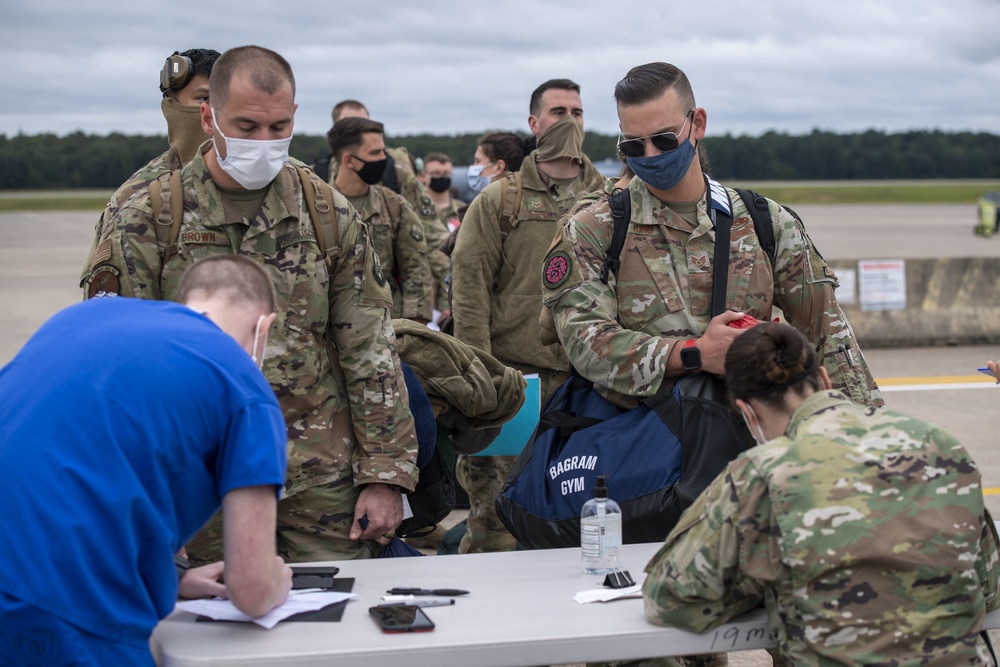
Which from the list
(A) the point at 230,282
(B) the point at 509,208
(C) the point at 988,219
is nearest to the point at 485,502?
(B) the point at 509,208

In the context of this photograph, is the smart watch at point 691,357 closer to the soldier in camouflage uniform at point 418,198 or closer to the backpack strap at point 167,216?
the backpack strap at point 167,216

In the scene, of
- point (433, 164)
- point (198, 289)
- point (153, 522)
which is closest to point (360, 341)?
point (198, 289)

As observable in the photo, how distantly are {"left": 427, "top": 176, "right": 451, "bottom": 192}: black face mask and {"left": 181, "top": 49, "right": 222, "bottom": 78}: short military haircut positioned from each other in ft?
24.1

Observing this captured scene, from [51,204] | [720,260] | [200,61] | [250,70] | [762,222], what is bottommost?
[51,204]

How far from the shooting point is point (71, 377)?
→ 221 centimetres

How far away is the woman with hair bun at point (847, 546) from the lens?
248 centimetres

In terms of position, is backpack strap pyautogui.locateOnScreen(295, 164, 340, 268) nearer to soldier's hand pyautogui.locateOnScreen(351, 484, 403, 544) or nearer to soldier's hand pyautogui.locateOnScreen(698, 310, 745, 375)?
soldier's hand pyautogui.locateOnScreen(351, 484, 403, 544)

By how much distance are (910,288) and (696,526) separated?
10082 mm

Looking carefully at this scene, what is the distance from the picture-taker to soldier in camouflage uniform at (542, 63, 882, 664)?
356 centimetres

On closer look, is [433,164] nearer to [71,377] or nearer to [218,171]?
[218,171]

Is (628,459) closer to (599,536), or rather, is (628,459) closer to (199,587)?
(599,536)

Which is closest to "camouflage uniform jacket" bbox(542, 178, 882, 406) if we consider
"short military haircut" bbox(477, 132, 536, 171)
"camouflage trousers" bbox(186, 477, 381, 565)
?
"camouflage trousers" bbox(186, 477, 381, 565)

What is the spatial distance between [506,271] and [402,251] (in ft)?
5.32

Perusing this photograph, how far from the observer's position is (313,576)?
3.04 m
